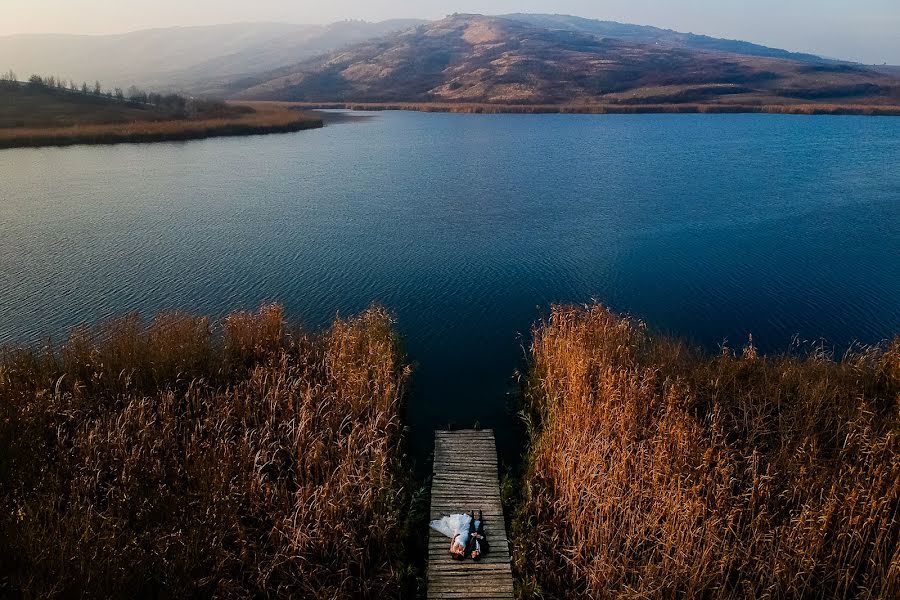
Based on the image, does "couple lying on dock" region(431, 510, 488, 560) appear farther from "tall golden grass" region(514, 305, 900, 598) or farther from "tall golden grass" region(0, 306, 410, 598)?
"tall golden grass" region(0, 306, 410, 598)

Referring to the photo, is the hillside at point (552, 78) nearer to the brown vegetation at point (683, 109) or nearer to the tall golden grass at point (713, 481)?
Result: the brown vegetation at point (683, 109)

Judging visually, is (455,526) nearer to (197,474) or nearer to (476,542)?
(476,542)

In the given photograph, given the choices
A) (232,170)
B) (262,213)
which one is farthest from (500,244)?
(232,170)

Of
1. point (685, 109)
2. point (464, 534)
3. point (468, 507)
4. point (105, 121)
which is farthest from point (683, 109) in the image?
point (464, 534)

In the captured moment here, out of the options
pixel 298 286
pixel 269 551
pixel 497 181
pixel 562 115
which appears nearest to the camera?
pixel 269 551

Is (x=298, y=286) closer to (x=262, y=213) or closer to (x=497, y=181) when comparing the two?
(x=262, y=213)

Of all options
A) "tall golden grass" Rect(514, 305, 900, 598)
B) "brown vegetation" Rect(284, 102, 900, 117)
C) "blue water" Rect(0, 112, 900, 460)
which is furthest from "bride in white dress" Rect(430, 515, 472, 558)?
"brown vegetation" Rect(284, 102, 900, 117)
